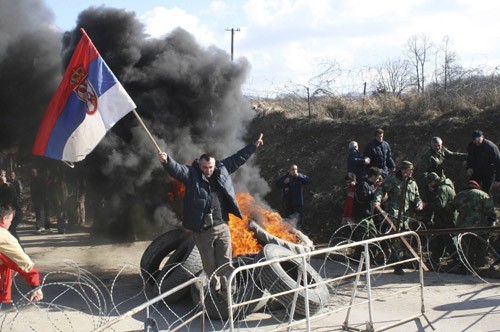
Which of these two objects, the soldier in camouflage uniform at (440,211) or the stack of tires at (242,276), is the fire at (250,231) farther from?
the soldier in camouflage uniform at (440,211)

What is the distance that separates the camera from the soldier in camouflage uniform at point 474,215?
9.62 meters

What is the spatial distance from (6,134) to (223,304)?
11.6m

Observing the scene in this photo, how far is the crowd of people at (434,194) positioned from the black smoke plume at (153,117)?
12.4ft

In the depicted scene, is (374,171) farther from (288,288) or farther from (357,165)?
(288,288)

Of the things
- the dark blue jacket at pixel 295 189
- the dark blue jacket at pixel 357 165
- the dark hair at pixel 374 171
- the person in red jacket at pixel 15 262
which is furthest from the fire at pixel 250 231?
the person in red jacket at pixel 15 262

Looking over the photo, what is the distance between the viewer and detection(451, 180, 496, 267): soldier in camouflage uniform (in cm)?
962

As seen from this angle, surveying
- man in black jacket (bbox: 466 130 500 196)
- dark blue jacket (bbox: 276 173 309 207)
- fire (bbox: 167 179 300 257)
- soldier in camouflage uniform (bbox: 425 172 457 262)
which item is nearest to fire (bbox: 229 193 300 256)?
fire (bbox: 167 179 300 257)

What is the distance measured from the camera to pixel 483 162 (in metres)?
10.7

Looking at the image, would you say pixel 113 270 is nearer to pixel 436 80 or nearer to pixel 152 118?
pixel 152 118

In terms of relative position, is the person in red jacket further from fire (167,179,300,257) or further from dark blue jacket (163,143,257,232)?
fire (167,179,300,257)

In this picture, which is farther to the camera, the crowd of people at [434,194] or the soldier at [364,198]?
the soldier at [364,198]

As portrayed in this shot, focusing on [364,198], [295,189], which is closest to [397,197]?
[364,198]

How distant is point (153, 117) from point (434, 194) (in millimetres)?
7313

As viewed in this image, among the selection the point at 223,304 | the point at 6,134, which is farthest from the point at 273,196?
the point at 223,304
